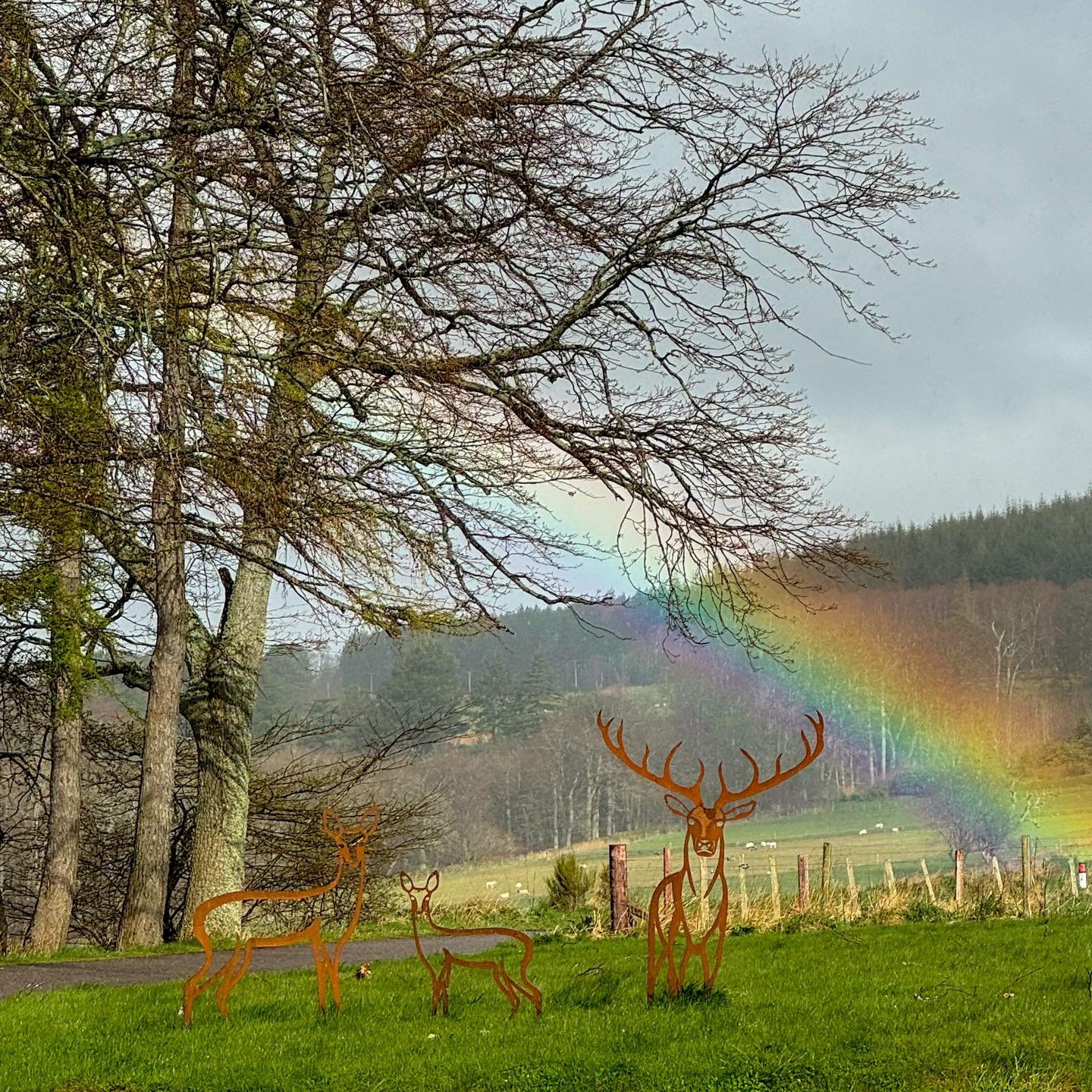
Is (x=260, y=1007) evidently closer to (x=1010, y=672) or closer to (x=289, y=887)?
(x=289, y=887)

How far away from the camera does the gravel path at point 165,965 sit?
1099 centimetres

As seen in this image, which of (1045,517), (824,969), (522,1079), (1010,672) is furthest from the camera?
(1045,517)

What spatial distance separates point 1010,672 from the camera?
7350 cm

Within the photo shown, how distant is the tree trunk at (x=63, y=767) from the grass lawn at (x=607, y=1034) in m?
6.67

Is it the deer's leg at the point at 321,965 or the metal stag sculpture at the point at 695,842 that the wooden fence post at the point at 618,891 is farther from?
the deer's leg at the point at 321,965

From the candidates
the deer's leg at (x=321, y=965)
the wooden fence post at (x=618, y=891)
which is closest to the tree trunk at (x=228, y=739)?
the wooden fence post at (x=618, y=891)

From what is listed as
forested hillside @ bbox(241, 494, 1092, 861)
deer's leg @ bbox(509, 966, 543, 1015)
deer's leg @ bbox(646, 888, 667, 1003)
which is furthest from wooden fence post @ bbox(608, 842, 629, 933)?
forested hillside @ bbox(241, 494, 1092, 861)

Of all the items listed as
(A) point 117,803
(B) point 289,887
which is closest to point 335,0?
(B) point 289,887

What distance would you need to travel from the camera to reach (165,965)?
40.3ft

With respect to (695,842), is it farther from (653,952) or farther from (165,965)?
(165,965)

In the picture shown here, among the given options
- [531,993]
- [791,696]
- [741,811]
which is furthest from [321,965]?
[791,696]

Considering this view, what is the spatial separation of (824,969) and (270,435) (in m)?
6.10

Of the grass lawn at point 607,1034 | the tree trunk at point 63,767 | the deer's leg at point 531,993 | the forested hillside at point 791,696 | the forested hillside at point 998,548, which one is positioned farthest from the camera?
the forested hillside at point 998,548

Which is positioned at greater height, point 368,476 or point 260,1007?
point 368,476
